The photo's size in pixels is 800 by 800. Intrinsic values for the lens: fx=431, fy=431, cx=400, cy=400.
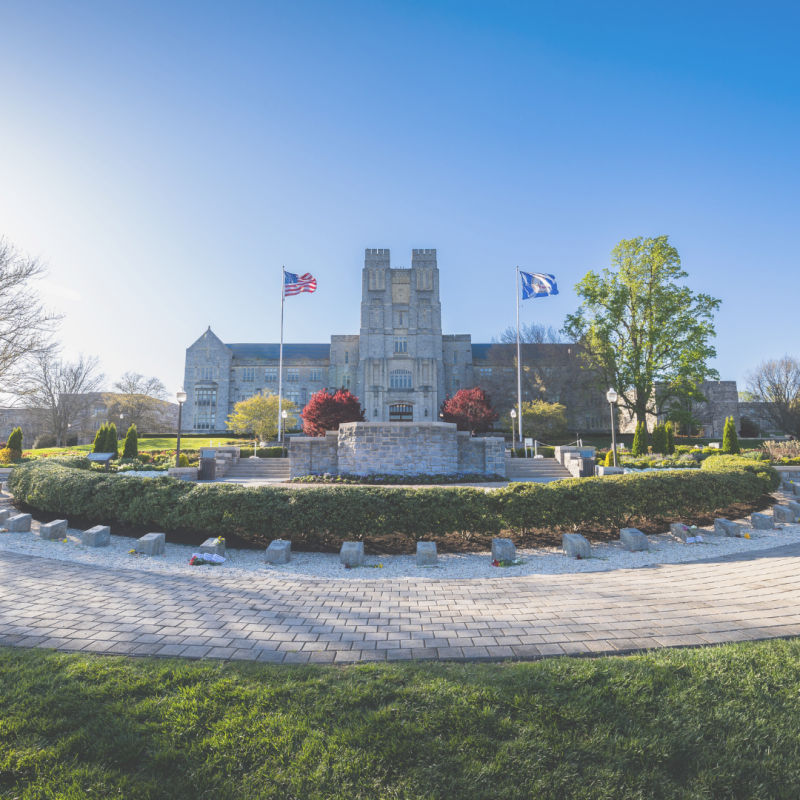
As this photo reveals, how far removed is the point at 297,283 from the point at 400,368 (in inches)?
804

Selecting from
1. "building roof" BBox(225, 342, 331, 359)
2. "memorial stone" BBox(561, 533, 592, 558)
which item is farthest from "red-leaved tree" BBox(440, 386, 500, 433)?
"memorial stone" BBox(561, 533, 592, 558)

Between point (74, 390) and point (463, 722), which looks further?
point (74, 390)

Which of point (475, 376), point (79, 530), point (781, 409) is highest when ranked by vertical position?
point (475, 376)

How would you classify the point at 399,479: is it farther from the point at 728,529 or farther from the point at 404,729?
the point at 404,729

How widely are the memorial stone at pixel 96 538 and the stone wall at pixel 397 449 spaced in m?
9.09

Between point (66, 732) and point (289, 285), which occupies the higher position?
point (289, 285)

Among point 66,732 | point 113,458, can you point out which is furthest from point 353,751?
point 113,458

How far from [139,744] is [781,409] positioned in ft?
178

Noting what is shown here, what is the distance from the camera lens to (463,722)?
2.41 meters

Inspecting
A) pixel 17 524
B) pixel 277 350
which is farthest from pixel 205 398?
pixel 17 524

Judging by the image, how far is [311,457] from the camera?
16578mm

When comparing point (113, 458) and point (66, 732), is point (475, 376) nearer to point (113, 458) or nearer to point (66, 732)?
point (113, 458)

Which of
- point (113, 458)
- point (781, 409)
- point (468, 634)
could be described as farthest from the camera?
point (781, 409)

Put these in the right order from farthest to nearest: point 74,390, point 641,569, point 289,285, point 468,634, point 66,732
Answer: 1. point 74,390
2. point 289,285
3. point 641,569
4. point 468,634
5. point 66,732
